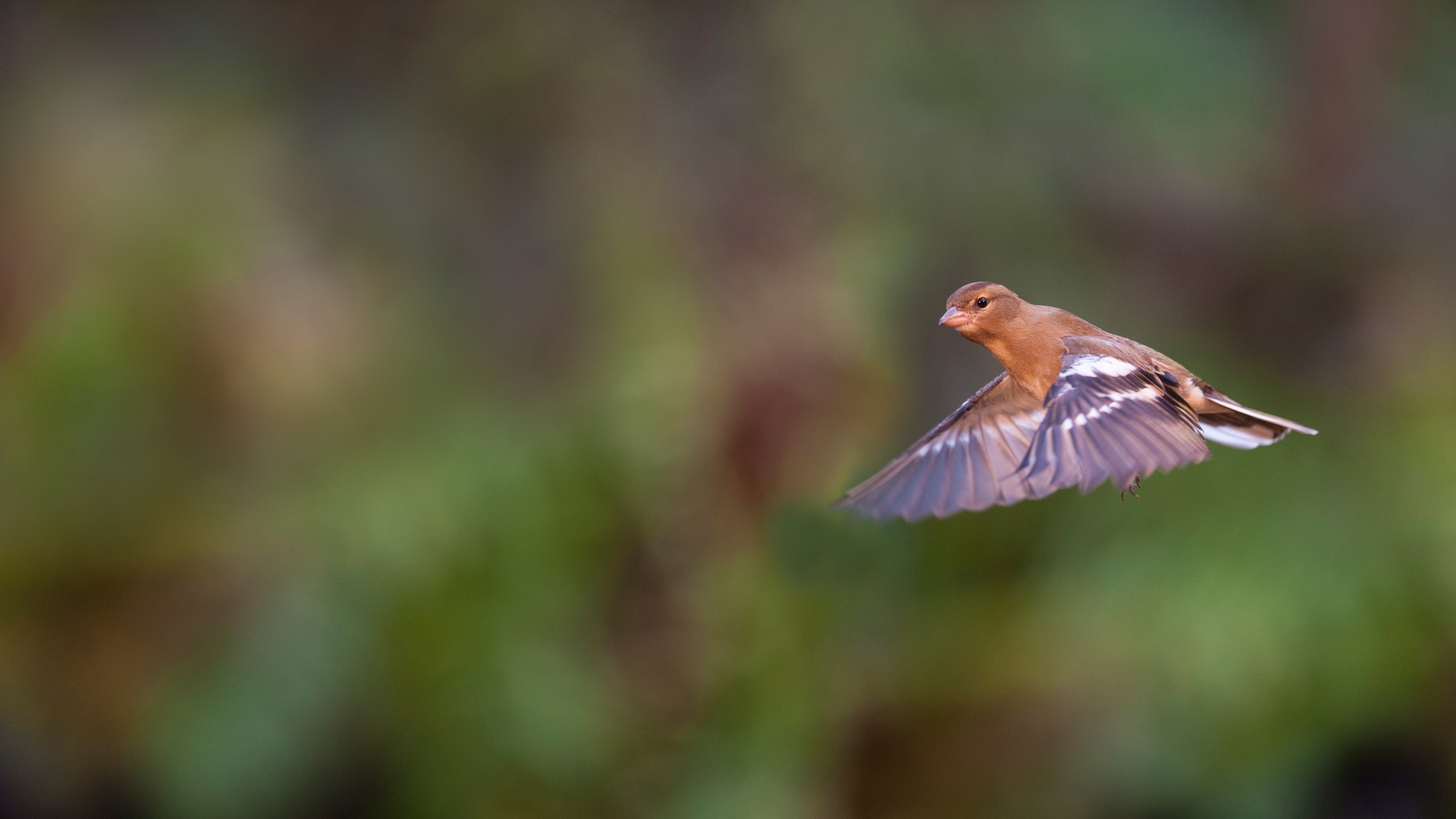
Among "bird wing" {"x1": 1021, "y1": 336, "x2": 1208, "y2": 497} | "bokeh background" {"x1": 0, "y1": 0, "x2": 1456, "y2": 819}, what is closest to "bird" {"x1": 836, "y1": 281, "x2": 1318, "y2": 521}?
"bird wing" {"x1": 1021, "y1": 336, "x2": 1208, "y2": 497}

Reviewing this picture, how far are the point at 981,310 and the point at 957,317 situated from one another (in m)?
0.06

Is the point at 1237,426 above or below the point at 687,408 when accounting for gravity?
below

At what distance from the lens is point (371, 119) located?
391cm

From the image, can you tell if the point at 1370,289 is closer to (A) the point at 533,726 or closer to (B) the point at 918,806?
(B) the point at 918,806

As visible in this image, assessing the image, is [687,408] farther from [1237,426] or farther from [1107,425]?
[1107,425]

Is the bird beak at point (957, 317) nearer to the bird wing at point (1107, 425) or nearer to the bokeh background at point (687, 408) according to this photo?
the bird wing at point (1107, 425)

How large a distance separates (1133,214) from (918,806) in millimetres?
2012

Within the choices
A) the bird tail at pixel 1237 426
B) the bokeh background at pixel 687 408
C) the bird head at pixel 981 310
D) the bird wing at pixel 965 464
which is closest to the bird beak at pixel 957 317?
the bird head at pixel 981 310

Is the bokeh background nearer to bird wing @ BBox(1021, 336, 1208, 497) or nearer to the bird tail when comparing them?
the bird tail

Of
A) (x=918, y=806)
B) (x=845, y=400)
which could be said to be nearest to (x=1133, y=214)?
(x=845, y=400)

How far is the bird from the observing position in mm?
924

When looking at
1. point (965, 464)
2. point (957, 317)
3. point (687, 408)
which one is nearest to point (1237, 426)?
point (965, 464)

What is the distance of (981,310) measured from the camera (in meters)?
1.05

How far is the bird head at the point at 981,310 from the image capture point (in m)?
1.00
